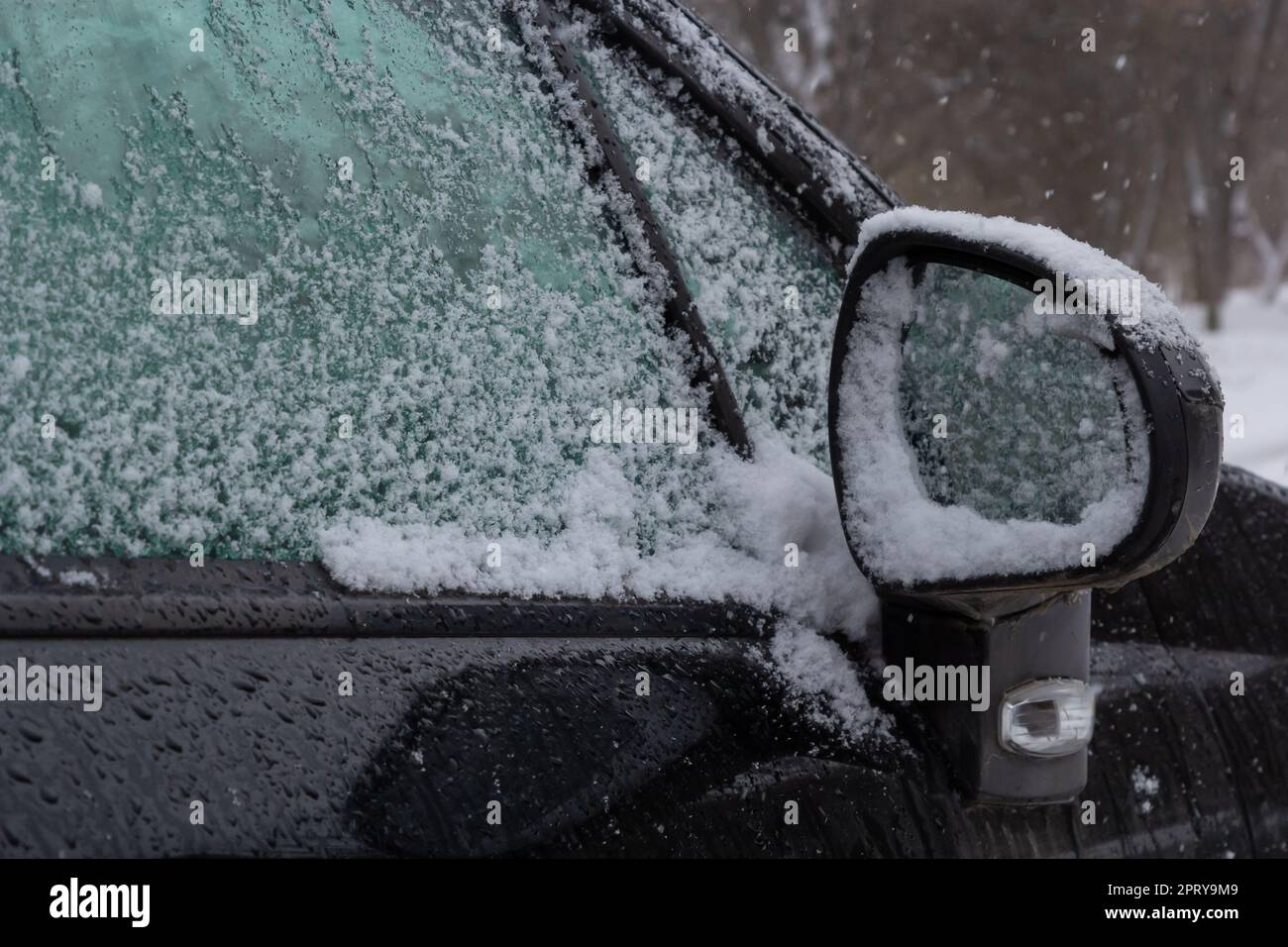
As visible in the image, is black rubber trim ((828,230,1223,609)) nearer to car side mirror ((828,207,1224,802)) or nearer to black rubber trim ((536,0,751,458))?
car side mirror ((828,207,1224,802))

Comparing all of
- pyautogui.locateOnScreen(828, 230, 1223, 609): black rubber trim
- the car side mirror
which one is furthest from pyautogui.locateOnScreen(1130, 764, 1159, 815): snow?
pyautogui.locateOnScreen(828, 230, 1223, 609): black rubber trim

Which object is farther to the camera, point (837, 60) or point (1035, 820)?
point (837, 60)

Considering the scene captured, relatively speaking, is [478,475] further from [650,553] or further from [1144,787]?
[1144,787]

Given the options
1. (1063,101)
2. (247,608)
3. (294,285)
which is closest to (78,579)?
(247,608)

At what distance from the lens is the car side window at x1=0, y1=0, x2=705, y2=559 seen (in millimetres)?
1268

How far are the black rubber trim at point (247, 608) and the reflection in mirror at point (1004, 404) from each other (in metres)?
0.37

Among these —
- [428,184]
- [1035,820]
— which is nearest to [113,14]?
[428,184]

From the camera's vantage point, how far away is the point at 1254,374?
53.3 ft

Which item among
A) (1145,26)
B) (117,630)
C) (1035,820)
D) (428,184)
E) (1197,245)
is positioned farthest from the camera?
(1197,245)

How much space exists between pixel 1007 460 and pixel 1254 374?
16077 millimetres

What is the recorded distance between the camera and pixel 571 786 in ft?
4.50

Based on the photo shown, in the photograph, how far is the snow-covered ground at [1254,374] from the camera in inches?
353

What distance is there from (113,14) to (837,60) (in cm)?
1681
